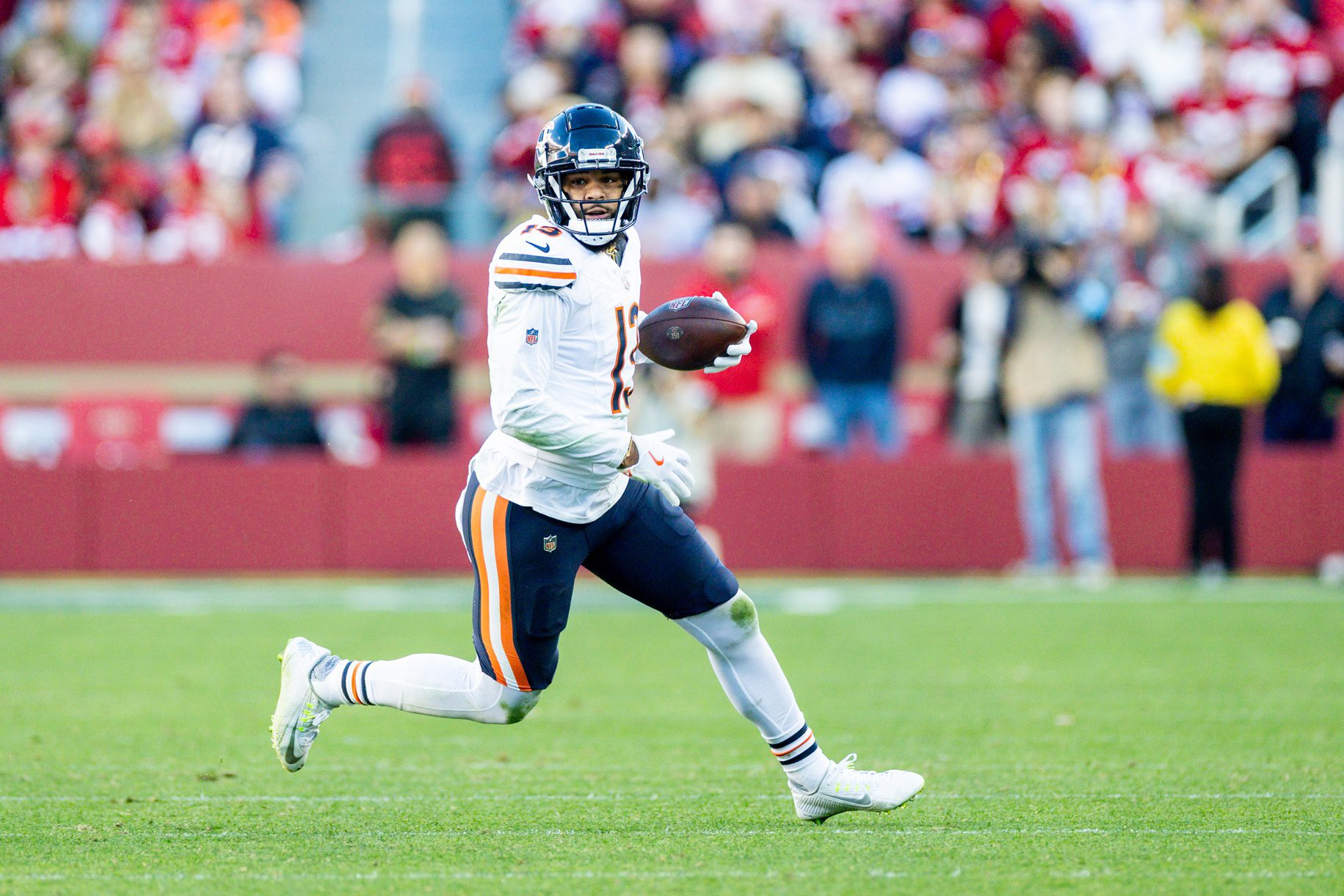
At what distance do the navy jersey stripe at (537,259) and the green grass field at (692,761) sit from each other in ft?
5.12

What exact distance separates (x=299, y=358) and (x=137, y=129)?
8.84 ft

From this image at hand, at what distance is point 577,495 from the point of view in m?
5.09

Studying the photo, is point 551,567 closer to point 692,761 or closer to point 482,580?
point 482,580

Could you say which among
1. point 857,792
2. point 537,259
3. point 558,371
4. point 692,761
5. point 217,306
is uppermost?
point 537,259

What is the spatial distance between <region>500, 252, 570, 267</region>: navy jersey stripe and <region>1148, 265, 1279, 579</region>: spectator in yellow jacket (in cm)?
813

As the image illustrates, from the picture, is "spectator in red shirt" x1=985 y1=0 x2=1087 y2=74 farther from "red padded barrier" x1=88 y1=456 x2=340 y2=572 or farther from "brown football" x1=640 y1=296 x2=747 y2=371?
"brown football" x1=640 y1=296 x2=747 y2=371

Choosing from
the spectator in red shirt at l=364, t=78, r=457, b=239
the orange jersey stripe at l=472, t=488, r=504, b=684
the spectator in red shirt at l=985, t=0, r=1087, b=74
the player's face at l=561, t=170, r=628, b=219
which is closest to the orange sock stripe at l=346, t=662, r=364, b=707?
the orange jersey stripe at l=472, t=488, r=504, b=684

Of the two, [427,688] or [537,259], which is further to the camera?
[427,688]

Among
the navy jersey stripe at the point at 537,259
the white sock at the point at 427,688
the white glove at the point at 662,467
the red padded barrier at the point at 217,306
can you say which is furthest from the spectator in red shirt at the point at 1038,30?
the white sock at the point at 427,688

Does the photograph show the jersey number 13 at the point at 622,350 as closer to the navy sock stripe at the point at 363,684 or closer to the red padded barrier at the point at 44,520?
the navy sock stripe at the point at 363,684

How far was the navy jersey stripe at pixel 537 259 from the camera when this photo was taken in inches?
193

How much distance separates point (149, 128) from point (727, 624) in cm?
1250

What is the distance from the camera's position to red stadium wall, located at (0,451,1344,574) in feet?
43.8

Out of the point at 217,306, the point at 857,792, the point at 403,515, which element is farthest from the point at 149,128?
the point at 857,792
